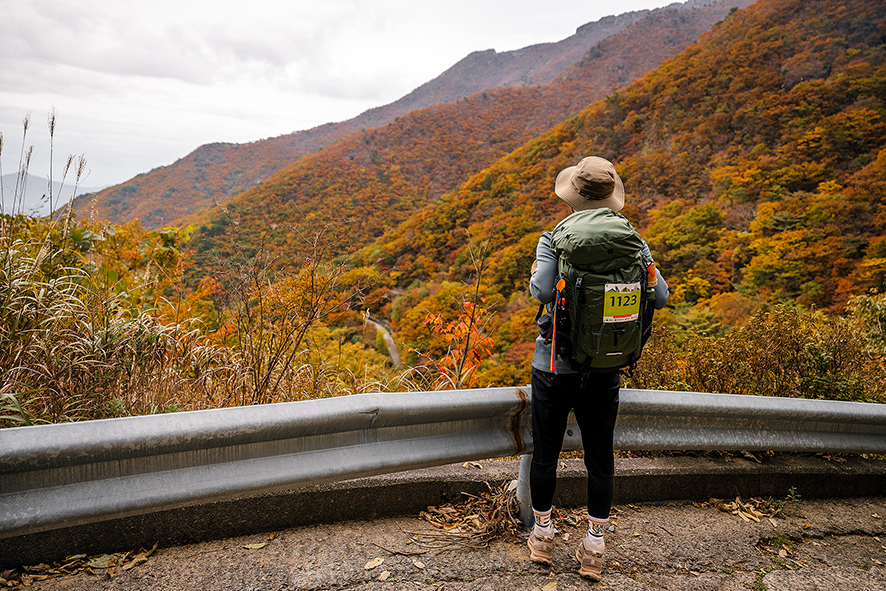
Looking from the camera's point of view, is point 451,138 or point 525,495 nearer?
point 525,495

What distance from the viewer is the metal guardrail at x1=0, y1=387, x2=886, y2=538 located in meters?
1.25

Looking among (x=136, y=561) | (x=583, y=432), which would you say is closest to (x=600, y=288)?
(x=583, y=432)

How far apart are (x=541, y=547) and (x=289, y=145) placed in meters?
145

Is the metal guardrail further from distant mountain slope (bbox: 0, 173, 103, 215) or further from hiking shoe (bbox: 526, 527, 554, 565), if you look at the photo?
distant mountain slope (bbox: 0, 173, 103, 215)

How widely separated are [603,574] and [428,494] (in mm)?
761

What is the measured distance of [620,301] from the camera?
1661 mm

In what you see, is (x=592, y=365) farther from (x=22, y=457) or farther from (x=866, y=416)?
(x=866, y=416)

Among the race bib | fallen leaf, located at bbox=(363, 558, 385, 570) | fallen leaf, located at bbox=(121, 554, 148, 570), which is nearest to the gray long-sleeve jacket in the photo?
the race bib

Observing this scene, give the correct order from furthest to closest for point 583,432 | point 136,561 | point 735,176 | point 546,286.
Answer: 1. point 735,176
2. point 583,432
3. point 546,286
4. point 136,561

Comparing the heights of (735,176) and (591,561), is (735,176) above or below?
above

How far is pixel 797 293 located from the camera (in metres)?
24.3

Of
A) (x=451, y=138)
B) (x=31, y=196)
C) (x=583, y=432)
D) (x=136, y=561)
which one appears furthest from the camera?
(x=451, y=138)

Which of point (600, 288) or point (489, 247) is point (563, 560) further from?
point (489, 247)

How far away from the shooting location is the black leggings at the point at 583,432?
1.85 meters
